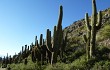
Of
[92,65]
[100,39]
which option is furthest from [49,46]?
[100,39]

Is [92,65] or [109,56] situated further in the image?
[109,56]

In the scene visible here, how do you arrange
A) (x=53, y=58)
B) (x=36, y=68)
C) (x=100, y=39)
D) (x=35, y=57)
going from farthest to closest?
1. (x=100, y=39)
2. (x=35, y=57)
3. (x=36, y=68)
4. (x=53, y=58)

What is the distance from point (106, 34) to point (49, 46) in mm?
14769

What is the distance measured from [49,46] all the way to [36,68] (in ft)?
10.1

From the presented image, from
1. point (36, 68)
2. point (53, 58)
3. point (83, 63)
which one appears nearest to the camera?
point (83, 63)

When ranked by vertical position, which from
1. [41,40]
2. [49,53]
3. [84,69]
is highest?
[41,40]

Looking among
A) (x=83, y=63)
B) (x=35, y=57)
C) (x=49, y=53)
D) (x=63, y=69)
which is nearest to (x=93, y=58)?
(x=83, y=63)

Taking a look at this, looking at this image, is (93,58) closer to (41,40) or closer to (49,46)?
(49,46)

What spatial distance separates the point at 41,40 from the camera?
33750 mm

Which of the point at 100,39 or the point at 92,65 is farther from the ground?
the point at 100,39

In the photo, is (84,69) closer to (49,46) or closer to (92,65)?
(92,65)

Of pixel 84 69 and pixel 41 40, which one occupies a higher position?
pixel 41 40

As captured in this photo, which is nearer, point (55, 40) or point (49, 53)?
point (55, 40)

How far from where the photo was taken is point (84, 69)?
71.9 ft
